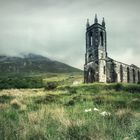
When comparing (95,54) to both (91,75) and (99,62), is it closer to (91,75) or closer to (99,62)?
(99,62)

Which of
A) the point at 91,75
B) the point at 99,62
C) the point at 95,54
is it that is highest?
the point at 95,54

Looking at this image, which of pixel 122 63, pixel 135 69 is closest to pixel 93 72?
pixel 122 63

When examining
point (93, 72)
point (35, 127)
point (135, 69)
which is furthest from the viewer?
point (135, 69)

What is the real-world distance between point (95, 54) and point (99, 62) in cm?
234

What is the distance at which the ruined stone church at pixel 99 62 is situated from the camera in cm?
6431

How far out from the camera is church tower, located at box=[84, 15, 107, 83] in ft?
210

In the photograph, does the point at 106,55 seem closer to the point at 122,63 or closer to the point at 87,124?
the point at 122,63

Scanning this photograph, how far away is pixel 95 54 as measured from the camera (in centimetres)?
6556

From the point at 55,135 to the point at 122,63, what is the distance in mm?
63507

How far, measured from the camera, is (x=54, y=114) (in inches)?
334

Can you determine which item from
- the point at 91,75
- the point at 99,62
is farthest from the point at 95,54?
the point at 91,75

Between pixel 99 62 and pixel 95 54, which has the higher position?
pixel 95 54

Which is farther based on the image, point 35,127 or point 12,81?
point 12,81

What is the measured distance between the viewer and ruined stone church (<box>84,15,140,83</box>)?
211 ft
